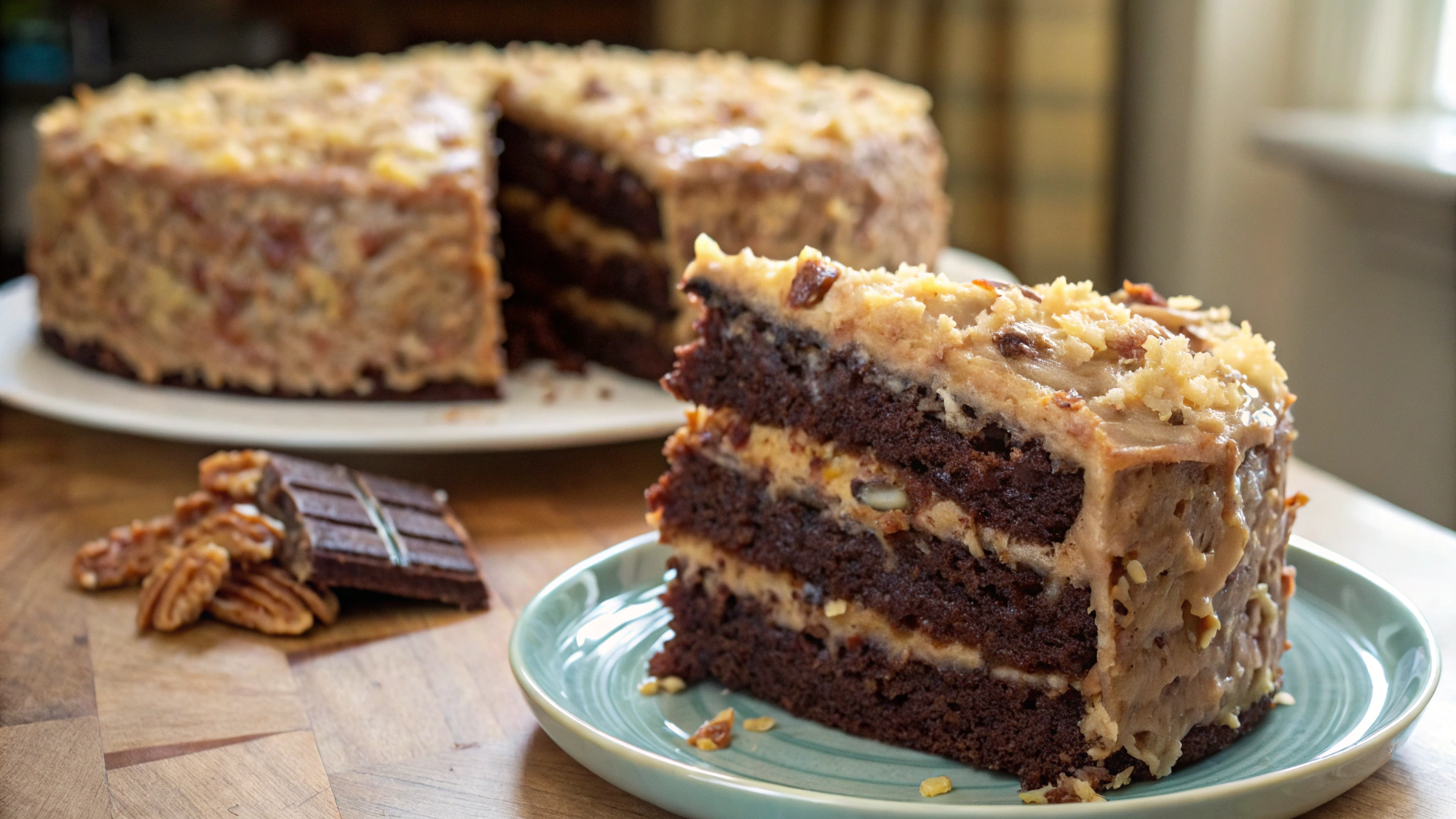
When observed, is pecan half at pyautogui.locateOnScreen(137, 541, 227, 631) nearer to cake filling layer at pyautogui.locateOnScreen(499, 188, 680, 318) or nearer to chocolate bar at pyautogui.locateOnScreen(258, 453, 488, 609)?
chocolate bar at pyautogui.locateOnScreen(258, 453, 488, 609)

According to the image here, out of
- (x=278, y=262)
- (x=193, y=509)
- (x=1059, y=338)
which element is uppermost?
(x=1059, y=338)

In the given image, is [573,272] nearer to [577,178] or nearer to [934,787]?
[577,178]

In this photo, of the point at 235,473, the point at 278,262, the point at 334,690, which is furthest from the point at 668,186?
the point at 334,690

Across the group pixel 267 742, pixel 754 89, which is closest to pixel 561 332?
pixel 754 89

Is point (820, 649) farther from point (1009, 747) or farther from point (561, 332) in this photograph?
point (561, 332)

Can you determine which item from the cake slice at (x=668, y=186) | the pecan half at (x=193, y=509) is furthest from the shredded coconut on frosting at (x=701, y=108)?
the pecan half at (x=193, y=509)

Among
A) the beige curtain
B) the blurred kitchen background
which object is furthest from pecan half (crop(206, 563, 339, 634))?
the beige curtain
